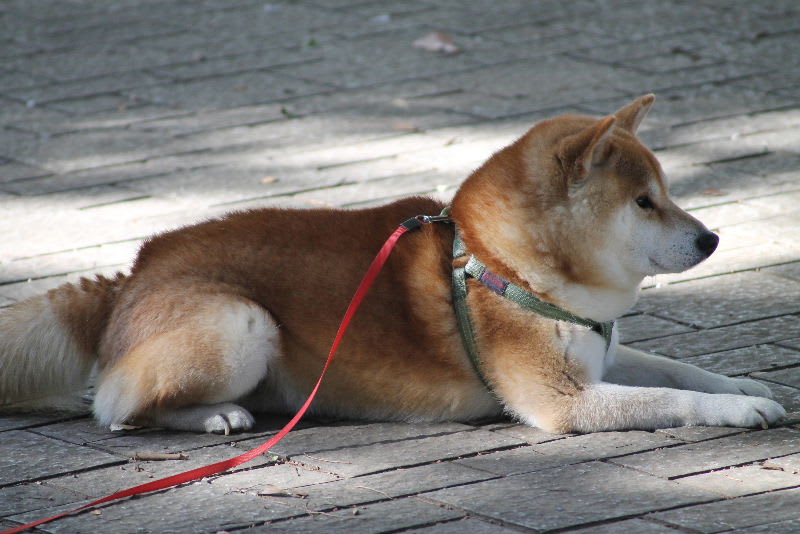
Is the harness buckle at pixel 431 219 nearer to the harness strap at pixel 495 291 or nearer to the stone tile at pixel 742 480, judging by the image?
the harness strap at pixel 495 291

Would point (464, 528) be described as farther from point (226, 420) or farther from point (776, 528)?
point (226, 420)

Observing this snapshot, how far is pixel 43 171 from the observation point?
6.54 metres

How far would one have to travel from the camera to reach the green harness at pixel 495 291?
3762mm

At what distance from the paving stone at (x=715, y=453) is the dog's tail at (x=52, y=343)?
→ 5.77 feet

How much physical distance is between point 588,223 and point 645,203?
0.67ft

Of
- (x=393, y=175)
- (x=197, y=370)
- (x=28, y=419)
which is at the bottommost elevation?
(x=28, y=419)

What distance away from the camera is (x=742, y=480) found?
3.23 m

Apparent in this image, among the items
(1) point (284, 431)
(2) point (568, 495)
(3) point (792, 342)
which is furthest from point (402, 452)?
(3) point (792, 342)

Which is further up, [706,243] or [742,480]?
[706,243]

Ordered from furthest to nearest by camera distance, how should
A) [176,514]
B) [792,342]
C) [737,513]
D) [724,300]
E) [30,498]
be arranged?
1. [724,300]
2. [792,342]
3. [30,498]
4. [176,514]
5. [737,513]

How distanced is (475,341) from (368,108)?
12.7 ft

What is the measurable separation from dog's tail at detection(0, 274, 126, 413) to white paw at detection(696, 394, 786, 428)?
6.37ft

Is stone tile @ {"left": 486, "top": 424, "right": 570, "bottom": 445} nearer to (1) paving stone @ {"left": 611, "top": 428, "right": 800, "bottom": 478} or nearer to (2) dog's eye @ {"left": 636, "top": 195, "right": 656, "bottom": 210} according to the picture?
(1) paving stone @ {"left": 611, "top": 428, "right": 800, "bottom": 478}

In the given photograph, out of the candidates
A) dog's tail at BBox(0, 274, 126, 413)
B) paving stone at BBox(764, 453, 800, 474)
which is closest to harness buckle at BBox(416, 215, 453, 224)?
dog's tail at BBox(0, 274, 126, 413)
